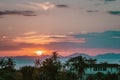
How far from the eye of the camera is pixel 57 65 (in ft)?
400

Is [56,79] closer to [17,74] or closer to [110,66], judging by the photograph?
[17,74]

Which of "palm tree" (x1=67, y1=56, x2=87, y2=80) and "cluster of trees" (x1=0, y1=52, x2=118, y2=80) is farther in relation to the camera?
"palm tree" (x1=67, y1=56, x2=87, y2=80)

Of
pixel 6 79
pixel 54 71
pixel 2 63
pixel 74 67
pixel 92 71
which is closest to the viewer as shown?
pixel 6 79

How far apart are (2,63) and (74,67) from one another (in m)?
26.8

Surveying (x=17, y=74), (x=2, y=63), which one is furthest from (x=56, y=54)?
(x=2, y=63)

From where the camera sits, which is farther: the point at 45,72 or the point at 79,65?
the point at 79,65

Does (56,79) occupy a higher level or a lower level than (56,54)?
lower

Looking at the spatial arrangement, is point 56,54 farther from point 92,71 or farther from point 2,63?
point 92,71

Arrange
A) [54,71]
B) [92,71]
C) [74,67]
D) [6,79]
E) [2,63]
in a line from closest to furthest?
[6,79], [54,71], [2,63], [74,67], [92,71]

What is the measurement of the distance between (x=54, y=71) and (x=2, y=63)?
87.0ft

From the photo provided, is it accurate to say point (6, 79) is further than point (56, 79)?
No

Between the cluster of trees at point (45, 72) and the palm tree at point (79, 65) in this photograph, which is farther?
the palm tree at point (79, 65)

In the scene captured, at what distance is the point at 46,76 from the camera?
4685 inches

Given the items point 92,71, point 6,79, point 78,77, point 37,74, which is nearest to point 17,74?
point 37,74
